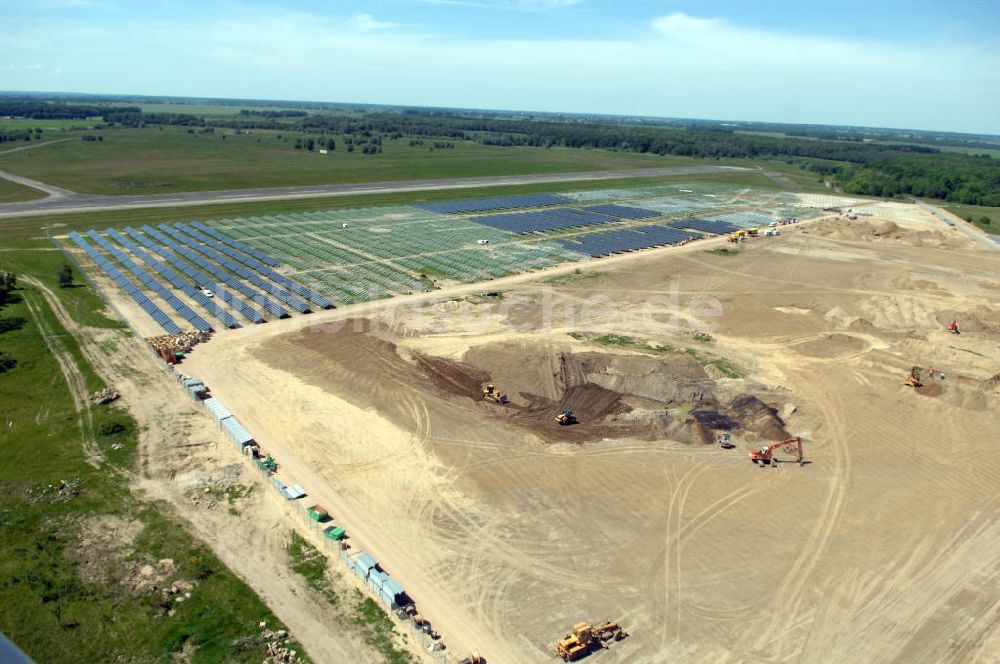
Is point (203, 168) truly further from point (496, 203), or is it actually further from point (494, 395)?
point (494, 395)

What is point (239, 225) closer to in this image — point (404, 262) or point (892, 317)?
point (404, 262)

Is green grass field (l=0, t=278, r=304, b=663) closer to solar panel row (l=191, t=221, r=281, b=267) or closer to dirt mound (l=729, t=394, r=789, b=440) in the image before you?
dirt mound (l=729, t=394, r=789, b=440)

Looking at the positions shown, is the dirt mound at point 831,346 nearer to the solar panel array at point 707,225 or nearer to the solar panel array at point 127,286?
the solar panel array at point 707,225

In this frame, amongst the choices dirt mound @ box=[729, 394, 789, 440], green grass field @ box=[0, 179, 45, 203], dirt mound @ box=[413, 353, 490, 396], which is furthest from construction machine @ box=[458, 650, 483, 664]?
green grass field @ box=[0, 179, 45, 203]

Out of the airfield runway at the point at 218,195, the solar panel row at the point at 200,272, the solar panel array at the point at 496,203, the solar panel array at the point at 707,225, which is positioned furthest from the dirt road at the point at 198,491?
the solar panel array at the point at 707,225

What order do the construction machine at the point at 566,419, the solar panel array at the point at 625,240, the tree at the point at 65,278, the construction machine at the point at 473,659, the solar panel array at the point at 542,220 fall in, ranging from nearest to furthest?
the construction machine at the point at 473,659
the construction machine at the point at 566,419
the tree at the point at 65,278
the solar panel array at the point at 625,240
the solar panel array at the point at 542,220

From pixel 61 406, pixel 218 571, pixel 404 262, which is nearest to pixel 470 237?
pixel 404 262
